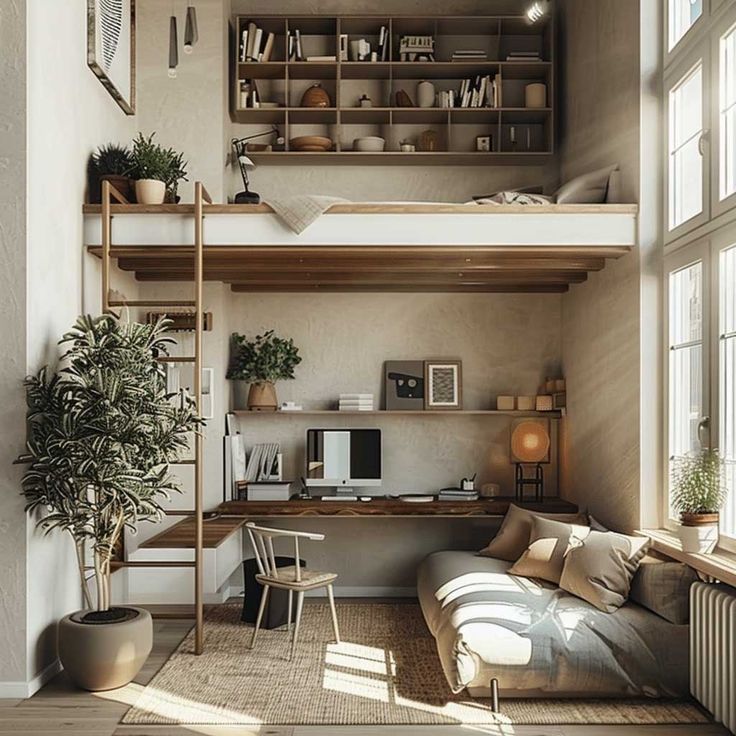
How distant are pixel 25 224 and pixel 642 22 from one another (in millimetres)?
3496

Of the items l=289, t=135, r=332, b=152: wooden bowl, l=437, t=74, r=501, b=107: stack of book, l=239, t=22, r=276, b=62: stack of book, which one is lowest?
l=289, t=135, r=332, b=152: wooden bowl

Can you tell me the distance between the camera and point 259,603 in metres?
6.06

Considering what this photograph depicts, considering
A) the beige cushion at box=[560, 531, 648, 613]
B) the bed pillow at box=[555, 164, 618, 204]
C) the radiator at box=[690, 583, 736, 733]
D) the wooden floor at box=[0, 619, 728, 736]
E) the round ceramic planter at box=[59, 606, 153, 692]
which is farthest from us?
the bed pillow at box=[555, 164, 618, 204]

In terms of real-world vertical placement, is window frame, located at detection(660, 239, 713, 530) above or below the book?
below

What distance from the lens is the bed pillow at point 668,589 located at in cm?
456

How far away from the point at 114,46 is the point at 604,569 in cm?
433

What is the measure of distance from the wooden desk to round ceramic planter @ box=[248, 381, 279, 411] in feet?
2.34

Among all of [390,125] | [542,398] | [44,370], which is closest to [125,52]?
[390,125]

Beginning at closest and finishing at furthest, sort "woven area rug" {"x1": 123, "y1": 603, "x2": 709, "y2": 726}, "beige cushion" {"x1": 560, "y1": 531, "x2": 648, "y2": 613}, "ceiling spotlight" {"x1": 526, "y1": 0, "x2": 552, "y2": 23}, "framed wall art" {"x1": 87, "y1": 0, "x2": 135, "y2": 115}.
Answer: "woven area rug" {"x1": 123, "y1": 603, "x2": 709, "y2": 726} < "beige cushion" {"x1": 560, "y1": 531, "x2": 648, "y2": 613} < "framed wall art" {"x1": 87, "y1": 0, "x2": 135, "y2": 115} < "ceiling spotlight" {"x1": 526, "y1": 0, "x2": 552, "y2": 23}

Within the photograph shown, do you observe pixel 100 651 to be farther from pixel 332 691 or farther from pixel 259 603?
pixel 259 603

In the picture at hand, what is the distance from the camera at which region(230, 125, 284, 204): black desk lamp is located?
5988 mm

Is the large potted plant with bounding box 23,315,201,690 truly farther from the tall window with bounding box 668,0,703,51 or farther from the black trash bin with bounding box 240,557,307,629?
the tall window with bounding box 668,0,703,51

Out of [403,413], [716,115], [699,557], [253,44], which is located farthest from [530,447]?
[253,44]

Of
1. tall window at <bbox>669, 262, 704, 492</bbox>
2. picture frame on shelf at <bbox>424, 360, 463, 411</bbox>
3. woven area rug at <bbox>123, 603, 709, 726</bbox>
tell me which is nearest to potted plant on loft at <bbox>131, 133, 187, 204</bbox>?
picture frame on shelf at <bbox>424, 360, 463, 411</bbox>
